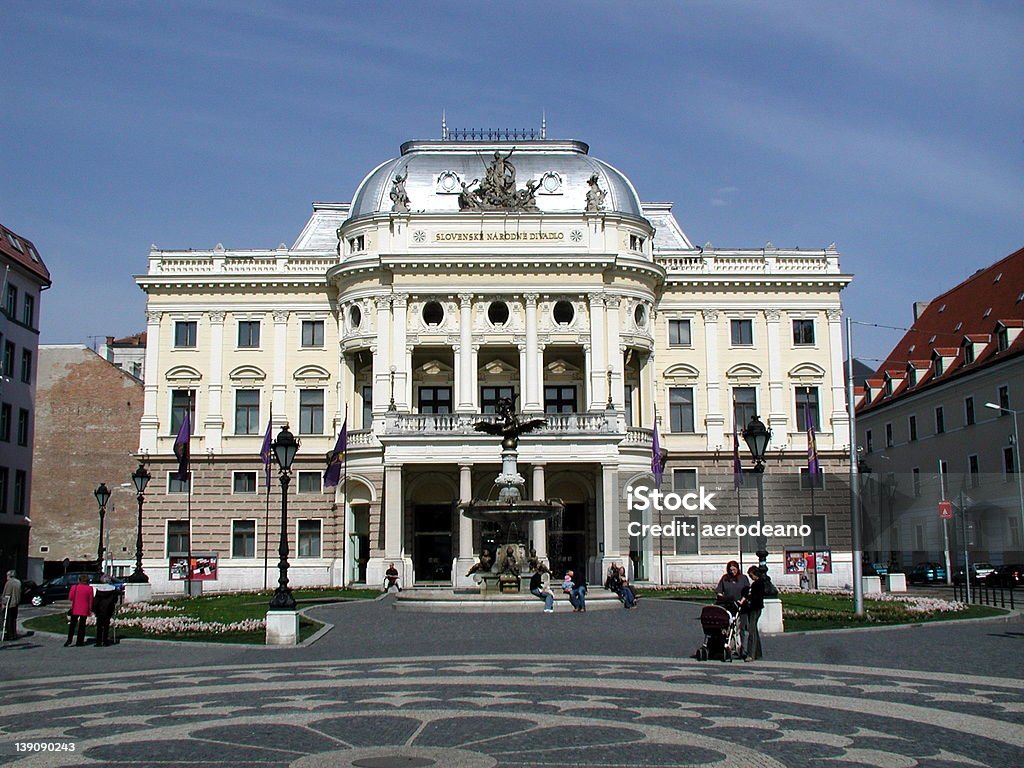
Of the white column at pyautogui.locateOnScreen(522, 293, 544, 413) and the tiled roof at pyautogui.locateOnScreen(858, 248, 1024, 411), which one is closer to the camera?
the white column at pyautogui.locateOnScreen(522, 293, 544, 413)

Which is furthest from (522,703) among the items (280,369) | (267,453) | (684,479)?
(280,369)

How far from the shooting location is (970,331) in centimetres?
7412

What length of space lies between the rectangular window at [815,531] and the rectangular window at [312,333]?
2707cm

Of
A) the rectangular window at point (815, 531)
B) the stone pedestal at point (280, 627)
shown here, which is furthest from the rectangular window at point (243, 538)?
the stone pedestal at point (280, 627)

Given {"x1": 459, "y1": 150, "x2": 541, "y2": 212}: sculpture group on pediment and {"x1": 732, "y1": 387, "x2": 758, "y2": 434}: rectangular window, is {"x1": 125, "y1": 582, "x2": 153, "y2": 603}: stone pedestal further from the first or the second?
{"x1": 732, "y1": 387, "x2": 758, "y2": 434}: rectangular window

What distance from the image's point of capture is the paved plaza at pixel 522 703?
1277cm

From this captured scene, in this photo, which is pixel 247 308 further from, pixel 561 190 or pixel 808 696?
pixel 808 696

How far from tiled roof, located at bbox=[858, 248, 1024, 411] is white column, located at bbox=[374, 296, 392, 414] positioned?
27772 millimetres

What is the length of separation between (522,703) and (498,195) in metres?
46.5

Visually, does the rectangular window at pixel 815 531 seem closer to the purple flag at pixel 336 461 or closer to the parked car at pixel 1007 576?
the parked car at pixel 1007 576

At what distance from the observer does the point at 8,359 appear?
60219 millimetres

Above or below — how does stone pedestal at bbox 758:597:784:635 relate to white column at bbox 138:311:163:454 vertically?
below

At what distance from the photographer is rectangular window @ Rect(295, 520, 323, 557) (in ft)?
197

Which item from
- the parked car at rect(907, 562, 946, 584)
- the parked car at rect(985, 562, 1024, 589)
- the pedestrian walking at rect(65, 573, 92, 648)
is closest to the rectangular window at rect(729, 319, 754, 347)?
the parked car at rect(907, 562, 946, 584)
